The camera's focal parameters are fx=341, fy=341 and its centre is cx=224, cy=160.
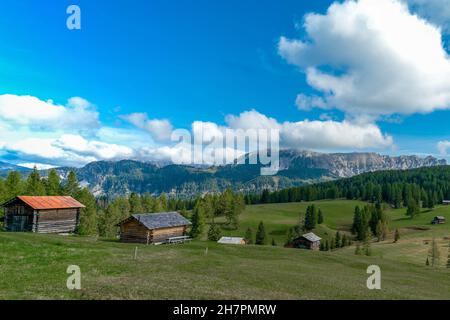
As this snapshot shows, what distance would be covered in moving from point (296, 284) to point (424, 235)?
13385 centimetres

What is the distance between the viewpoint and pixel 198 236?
347 ft

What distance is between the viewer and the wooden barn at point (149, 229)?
65625 millimetres

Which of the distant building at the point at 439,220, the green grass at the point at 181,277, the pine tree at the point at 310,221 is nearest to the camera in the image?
the green grass at the point at 181,277

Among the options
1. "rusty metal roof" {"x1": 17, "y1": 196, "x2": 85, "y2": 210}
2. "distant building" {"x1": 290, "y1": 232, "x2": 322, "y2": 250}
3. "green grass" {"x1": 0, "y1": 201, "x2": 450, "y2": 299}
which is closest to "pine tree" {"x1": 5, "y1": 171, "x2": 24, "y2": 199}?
"rusty metal roof" {"x1": 17, "y1": 196, "x2": 85, "y2": 210}

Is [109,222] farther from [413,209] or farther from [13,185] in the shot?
[413,209]

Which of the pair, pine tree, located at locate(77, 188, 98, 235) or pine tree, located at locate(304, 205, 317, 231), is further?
pine tree, located at locate(304, 205, 317, 231)

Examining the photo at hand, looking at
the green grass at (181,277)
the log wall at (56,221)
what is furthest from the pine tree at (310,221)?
the log wall at (56,221)

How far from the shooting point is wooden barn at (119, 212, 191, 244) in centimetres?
6562

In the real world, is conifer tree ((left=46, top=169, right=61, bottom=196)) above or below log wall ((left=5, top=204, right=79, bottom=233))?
above

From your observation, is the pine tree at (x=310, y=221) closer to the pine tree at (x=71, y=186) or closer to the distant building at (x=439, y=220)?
the distant building at (x=439, y=220)

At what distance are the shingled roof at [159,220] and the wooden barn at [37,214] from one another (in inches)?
666

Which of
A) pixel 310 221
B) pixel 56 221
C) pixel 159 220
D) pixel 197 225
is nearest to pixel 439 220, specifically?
pixel 310 221

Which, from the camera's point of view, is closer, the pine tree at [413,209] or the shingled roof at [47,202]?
the shingled roof at [47,202]

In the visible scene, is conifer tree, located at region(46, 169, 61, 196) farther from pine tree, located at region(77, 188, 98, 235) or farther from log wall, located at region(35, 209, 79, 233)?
log wall, located at region(35, 209, 79, 233)
